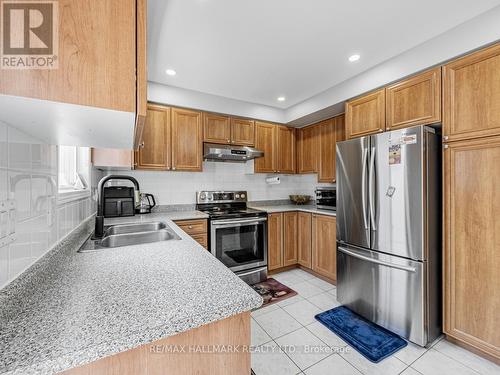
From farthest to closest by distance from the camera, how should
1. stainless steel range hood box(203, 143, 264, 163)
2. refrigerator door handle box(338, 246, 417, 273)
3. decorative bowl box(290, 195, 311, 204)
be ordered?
1. decorative bowl box(290, 195, 311, 204)
2. stainless steel range hood box(203, 143, 264, 163)
3. refrigerator door handle box(338, 246, 417, 273)

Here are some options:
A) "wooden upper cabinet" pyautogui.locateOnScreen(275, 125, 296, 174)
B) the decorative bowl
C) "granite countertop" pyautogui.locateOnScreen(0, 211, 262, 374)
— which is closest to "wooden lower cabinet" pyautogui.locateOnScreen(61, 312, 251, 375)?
"granite countertop" pyautogui.locateOnScreen(0, 211, 262, 374)

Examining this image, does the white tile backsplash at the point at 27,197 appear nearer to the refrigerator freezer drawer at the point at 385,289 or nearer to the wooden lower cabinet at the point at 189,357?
the wooden lower cabinet at the point at 189,357

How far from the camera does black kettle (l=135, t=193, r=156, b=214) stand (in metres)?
2.68

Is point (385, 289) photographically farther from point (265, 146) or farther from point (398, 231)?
point (265, 146)

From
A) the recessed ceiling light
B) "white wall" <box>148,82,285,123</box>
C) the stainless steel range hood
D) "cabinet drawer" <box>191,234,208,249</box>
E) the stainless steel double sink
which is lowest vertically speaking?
"cabinet drawer" <box>191,234,208,249</box>

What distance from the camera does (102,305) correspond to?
0.61 meters

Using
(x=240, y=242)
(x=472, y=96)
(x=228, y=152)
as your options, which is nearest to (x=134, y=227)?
(x=240, y=242)

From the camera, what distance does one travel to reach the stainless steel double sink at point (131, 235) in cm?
140

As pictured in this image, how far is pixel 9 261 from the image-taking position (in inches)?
26.5

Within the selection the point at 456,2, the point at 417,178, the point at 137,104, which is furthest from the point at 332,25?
the point at 137,104

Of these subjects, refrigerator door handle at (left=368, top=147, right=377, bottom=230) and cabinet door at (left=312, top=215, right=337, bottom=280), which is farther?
cabinet door at (left=312, top=215, right=337, bottom=280)

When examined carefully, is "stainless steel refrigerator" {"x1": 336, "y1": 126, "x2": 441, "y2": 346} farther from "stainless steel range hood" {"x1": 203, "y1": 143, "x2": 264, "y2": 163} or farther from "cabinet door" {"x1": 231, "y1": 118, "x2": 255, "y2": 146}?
"cabinet door" {"x1": 231, "y1": 118, "x2": 255, "y2": 146}

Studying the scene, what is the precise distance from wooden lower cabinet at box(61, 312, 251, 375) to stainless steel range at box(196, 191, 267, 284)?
1968 mm

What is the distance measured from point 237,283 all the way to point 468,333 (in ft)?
6.50
